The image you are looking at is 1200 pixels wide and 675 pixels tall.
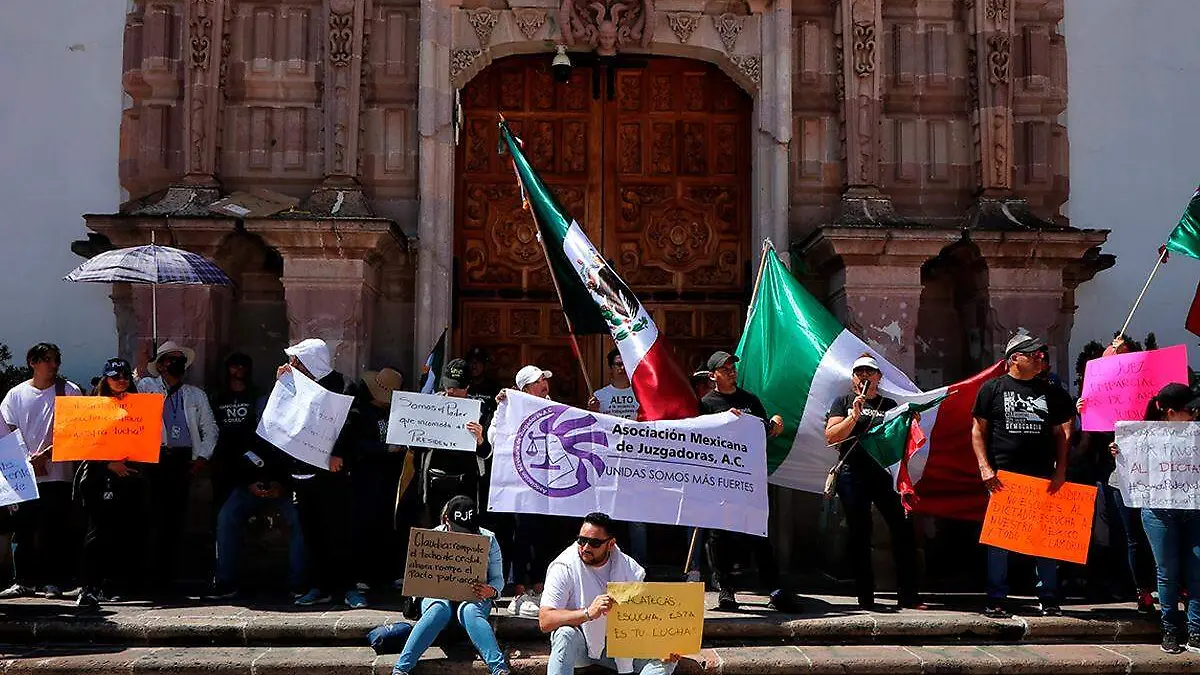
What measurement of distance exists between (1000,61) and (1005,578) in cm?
492

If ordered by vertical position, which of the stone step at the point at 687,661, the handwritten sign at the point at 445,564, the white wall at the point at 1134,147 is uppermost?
the white wall at the point at 1134,147

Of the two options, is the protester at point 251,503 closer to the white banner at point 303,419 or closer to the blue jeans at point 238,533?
Result: the blue jeans at point 238,533

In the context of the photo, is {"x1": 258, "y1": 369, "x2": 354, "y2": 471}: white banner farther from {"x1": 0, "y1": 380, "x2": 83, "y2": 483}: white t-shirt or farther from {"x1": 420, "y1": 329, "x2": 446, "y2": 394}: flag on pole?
{"x1": 0, "y1": 380, "x2": 83, "y2": 483}: white t-shirt

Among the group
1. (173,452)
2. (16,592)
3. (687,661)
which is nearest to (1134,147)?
(687,661)

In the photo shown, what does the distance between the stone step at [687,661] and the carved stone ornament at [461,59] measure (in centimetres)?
543

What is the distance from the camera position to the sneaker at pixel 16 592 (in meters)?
8.12

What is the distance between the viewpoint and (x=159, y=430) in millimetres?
7844

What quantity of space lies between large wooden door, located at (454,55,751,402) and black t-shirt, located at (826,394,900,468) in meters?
Answer: 2.67

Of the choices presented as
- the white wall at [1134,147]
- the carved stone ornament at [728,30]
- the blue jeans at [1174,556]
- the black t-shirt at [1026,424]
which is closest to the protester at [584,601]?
the black t-shirt at [1026,424]

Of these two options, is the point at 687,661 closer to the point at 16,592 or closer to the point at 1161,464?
the point at 1161,464

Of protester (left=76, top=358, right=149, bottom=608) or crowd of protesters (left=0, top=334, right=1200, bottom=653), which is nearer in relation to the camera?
crowd of protesters (left=0, top=334, right=1200, bottom=653)

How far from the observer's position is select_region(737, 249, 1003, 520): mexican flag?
27.3 ft

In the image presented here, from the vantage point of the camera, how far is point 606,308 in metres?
8.06

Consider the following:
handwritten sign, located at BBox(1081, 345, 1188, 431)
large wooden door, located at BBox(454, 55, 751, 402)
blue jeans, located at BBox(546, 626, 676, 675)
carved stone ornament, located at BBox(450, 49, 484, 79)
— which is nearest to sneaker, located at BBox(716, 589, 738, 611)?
blue jeans, located at BBox(546, 626, 676, 675)
